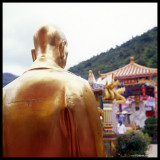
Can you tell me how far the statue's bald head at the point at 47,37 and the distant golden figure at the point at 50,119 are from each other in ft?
0.89

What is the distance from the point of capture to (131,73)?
12742 mm

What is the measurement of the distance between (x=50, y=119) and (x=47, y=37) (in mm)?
580

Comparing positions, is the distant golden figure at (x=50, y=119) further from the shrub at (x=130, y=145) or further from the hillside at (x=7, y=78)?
the shrub at (x=130, y=145)

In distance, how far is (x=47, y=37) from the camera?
1.50 meters

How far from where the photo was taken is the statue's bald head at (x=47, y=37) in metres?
1.50

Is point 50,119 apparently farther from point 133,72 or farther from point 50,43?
point 133,72

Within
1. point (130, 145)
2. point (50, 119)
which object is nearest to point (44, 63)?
point (50, 119)

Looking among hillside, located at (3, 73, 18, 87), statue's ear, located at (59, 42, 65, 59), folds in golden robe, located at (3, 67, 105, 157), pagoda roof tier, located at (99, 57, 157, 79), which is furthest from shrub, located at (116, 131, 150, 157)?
pagoda roof tier, located at (99, 57, 157, 79)

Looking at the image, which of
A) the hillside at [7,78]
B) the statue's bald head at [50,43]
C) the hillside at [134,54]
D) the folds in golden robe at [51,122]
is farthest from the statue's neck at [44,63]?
the hillside at [134,54]

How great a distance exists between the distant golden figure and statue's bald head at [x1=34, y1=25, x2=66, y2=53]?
27cm

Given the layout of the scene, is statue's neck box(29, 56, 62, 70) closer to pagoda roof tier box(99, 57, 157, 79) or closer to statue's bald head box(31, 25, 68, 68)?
statue's bald head box(31, 25, 68, 68)

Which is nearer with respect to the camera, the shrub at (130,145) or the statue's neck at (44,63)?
the statue's neck at (44,63)

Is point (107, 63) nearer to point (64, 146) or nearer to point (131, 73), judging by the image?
point (131, 73)

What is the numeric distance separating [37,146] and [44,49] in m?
0.64
